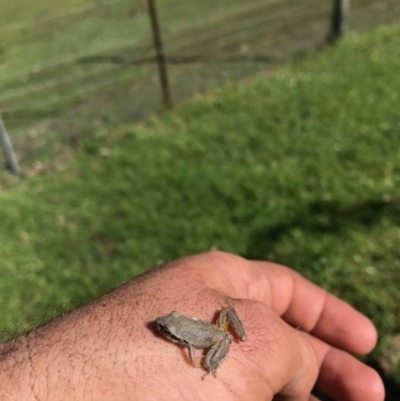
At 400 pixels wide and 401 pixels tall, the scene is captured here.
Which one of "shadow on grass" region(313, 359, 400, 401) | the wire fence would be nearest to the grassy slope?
"shadow on grass" region(313, 359, 400, 401)

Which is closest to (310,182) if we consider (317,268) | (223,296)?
(317,268)

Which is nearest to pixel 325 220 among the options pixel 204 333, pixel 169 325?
pixel 204 333

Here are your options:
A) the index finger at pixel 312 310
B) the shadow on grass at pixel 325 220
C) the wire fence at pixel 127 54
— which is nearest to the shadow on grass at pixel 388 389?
the index finger at pixel 312 310

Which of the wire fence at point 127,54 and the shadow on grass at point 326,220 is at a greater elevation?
the wire fence at point 127,54

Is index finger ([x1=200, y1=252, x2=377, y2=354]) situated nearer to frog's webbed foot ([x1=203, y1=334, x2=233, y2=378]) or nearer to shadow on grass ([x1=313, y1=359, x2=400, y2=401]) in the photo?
shadow on grass ([x1=313, y1=359, x2=400, y2=401])

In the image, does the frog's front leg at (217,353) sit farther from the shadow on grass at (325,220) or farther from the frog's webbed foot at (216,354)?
the shadow on grass at (325,220)

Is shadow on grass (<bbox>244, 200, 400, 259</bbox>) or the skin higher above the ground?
the skin
